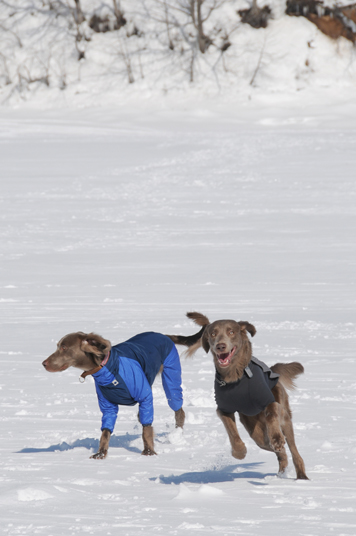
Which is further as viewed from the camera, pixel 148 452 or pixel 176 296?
pixel 176 296

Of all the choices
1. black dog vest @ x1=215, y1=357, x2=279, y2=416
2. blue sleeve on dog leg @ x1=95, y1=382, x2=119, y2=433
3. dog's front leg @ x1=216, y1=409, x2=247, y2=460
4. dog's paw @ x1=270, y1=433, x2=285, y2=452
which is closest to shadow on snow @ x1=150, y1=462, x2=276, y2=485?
dog's front leg @ x1=216, y1=409, x2=247, y2=460

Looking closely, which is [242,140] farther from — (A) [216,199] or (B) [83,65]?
(B) [83,65]

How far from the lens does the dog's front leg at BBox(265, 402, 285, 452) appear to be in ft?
14.4

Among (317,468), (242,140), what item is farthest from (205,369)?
(242,140)

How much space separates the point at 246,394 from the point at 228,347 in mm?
313

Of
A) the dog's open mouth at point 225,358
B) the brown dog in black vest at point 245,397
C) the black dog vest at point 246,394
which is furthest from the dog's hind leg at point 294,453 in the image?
the dog's open mouth at point 225,358

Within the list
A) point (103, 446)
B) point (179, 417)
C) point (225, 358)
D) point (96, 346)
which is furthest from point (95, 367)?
point (179, 417)

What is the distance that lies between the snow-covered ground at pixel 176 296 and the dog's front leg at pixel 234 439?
14 cm

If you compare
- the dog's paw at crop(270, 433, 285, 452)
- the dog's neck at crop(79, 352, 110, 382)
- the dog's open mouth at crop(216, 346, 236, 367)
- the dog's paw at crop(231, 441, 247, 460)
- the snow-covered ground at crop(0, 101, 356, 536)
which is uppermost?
the dog's open mouth at crop(216, 346, 236, 367)

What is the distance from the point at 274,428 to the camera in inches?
175

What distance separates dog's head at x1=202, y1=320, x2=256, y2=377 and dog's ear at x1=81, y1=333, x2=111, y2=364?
0.75 meters

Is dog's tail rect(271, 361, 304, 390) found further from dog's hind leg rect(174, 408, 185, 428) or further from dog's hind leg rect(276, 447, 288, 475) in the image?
dog's hind leg rect(174, 408, 185, 428)

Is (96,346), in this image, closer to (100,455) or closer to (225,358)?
(100,455)

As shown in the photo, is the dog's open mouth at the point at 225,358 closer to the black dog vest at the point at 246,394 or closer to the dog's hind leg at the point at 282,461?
the black dog vest at the point at 246,394
